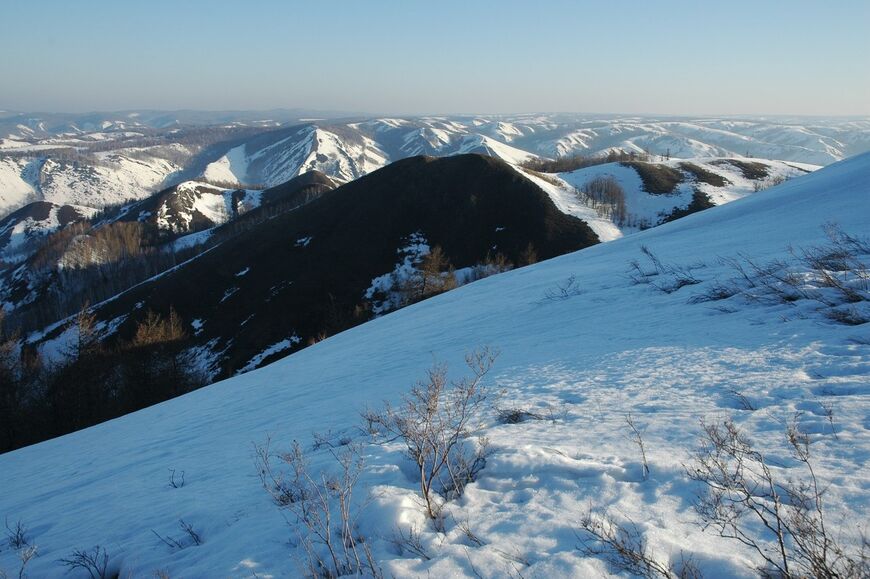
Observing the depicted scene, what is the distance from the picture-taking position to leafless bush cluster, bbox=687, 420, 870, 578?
2.73 meters

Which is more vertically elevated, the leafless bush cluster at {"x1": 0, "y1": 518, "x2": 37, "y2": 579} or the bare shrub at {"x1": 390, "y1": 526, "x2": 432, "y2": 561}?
the bare shrub at {"x1": 390, "y1": 526, "x2": 432, "y2": 561}

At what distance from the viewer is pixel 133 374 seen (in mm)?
31328

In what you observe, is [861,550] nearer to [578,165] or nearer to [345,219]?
[345,219]

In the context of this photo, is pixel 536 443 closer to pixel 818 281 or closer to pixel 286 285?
pixel 818 281

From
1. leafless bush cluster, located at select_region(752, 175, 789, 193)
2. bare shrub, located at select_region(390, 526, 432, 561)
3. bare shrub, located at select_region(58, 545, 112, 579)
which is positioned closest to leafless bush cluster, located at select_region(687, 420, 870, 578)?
bare shrub, located at select_region(390, 526, 432, 561)

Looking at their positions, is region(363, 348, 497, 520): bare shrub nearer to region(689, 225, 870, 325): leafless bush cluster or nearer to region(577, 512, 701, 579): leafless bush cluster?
region(577, 512, 701, 579): leafless bush cluster

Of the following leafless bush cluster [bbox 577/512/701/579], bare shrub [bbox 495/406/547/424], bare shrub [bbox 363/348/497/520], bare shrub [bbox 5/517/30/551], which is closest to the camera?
leafless bush cluster [bbox 577/512/701/579]

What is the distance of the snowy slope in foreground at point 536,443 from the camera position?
3584mm

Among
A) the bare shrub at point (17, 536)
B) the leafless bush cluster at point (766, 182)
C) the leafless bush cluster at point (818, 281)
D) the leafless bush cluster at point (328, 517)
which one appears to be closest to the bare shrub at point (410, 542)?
the leafless bush cluster at point (328, 517)

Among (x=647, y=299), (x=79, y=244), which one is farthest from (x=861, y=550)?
(x=79, y=244)

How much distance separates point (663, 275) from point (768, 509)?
9975 mm

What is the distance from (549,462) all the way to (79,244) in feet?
431

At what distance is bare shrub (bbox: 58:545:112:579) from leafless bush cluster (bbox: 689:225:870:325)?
10184 millimetres

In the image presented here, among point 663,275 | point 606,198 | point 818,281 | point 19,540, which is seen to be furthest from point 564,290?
point 606,198
